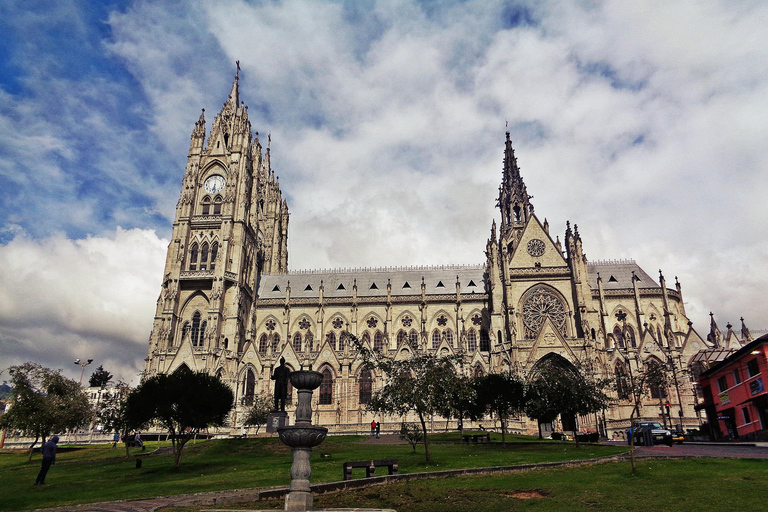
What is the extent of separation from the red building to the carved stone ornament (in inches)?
856

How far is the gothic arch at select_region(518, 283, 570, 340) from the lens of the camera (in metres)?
58.5

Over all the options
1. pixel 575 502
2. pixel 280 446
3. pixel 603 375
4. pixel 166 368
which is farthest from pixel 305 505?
pixel 166 368

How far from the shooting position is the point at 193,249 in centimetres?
6594

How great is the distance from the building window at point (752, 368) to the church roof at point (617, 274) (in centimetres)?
2709

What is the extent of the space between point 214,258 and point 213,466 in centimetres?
4061

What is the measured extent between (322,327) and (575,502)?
180 feet

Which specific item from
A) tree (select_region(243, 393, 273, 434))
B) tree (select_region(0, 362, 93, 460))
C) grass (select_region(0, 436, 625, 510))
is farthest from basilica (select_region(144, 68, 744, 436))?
grass (select_region(0, 436, 625, 510))

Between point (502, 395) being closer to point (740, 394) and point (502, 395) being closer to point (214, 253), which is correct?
point (740, 394)

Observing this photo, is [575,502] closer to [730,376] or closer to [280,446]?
[280,446]

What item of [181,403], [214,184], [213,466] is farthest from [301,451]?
[214,184]

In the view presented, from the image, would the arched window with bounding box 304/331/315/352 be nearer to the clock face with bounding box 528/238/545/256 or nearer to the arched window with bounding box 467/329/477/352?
the arched window with bounding box 467/329/477/352

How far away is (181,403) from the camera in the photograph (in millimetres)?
29750

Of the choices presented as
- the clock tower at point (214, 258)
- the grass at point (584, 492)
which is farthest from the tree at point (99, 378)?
the grass at point (584, 492)

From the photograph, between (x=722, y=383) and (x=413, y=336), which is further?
(x=413, y=336)
